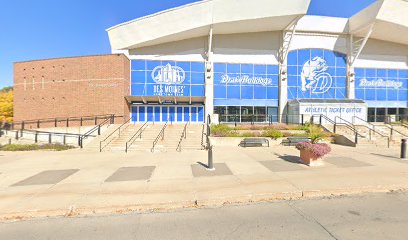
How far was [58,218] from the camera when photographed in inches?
171

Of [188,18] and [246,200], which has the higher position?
[188,18]

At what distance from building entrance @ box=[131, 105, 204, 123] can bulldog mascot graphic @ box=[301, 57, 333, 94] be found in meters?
13.2

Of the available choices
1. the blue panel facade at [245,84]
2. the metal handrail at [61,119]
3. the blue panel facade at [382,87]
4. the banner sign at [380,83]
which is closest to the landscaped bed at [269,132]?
the blue panel facade at [245,84]

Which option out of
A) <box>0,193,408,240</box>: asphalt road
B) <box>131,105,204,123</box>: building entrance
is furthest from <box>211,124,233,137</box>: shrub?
<box>0,193,408,240</box>: asphalt road

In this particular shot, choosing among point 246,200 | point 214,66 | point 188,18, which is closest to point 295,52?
point 214,66

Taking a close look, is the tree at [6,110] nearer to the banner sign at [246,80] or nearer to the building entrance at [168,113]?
the building entrance at [168,113]

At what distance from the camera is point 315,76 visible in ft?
82.3

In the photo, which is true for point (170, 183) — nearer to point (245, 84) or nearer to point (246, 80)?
point (245, 84)

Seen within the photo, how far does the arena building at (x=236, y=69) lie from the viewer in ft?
67.6

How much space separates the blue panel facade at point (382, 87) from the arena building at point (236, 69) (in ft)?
0.42

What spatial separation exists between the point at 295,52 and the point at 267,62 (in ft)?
12.1

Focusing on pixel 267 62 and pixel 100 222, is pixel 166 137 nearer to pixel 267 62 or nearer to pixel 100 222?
pixel 100 222

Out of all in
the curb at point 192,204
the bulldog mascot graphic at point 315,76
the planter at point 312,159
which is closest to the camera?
the curb at point 192,204

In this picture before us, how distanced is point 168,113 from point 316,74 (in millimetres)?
18520
